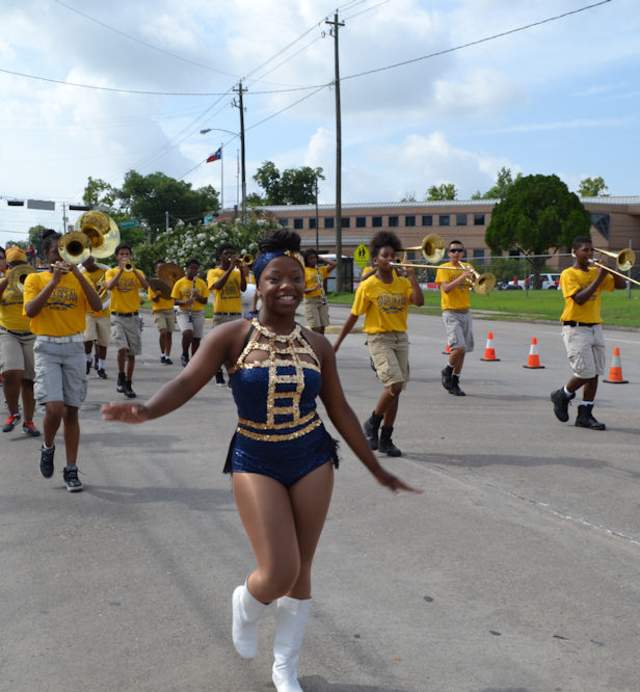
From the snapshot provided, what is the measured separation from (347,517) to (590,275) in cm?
437

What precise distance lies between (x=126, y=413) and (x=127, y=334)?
8842 millimetres

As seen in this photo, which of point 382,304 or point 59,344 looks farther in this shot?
point 382,304

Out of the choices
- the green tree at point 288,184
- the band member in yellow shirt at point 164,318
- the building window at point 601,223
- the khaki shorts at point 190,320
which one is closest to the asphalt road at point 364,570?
the khaki shorts at point 190,320

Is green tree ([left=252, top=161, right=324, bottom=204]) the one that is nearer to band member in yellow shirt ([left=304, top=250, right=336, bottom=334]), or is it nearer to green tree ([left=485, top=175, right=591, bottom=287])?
green tree ([left=485, top=175, right=591, bottom=287])

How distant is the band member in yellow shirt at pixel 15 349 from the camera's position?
9.08m

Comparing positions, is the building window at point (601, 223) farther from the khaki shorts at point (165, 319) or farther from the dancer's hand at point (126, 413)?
the dancer's hand at point (126, 413)

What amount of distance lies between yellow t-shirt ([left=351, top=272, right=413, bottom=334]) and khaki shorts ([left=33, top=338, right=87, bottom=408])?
99.5 inches

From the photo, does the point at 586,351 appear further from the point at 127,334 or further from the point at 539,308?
the point at 539,308

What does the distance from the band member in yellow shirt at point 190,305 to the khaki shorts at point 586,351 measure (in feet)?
23.2

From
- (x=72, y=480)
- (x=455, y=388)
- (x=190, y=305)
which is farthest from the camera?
(x=190, y=305)

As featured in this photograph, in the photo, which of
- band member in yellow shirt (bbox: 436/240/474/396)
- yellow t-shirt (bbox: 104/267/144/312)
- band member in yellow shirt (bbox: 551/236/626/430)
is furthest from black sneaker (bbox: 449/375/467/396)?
yellow t-shirt (bbox: 104/267/144/312)

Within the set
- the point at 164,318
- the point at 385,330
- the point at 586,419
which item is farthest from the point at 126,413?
the point at 164,318

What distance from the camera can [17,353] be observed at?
909cm

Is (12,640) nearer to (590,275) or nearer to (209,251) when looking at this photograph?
(590,275)
